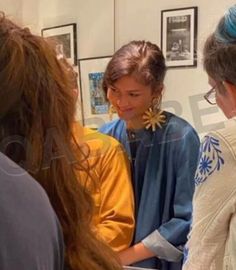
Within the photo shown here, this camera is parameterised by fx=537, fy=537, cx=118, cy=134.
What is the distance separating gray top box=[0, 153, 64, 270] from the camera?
1.52 ft

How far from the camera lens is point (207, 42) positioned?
0.98 metres

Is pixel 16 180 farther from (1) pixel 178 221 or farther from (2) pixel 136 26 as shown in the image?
(2) pixel 136 26

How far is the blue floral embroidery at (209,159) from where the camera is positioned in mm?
892

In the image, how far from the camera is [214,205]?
886mm

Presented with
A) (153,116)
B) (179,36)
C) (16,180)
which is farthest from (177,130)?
(16,180)

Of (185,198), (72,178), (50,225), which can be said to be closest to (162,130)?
(185,198)

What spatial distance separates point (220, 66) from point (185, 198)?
414 millimetres

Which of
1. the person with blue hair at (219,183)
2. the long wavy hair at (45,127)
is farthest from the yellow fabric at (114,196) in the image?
the long wavy hair at (45,127)

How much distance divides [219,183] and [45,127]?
38cm

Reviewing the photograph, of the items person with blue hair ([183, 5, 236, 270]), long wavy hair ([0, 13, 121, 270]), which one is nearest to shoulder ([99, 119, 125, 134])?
person with blue hair ([183, 5, 236, 270])

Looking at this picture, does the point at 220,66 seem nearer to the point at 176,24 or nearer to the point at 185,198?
the point at 185,198

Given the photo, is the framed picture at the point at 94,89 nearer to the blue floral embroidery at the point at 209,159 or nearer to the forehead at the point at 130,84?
the forehead at the point at 130,84

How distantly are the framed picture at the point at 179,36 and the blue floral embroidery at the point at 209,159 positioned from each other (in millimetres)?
529

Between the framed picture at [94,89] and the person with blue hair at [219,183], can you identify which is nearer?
the person with blue hair at [219,183]
